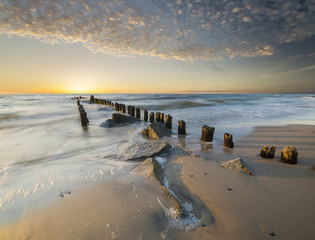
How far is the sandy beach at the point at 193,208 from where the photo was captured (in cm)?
185

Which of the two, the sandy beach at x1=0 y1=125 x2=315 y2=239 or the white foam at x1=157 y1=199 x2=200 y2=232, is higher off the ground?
the white foam at x1=157 y1=199 x2=200 y2=232

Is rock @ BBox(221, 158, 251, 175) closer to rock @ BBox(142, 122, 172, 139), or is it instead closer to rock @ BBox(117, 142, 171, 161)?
rock @ BBox(117, 142, 171, 161)

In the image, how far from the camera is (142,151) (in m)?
4.42

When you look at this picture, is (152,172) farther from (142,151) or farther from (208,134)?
(208,134)

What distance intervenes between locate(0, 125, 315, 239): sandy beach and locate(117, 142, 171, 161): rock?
940 mm

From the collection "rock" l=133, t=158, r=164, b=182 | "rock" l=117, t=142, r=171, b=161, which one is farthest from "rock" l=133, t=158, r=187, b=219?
"rock" l=117, t=142, r=171, b=161

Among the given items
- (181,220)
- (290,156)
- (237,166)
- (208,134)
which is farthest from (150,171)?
(208,134)

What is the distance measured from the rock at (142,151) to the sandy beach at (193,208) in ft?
3.08

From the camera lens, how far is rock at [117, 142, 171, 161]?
424 centimetres

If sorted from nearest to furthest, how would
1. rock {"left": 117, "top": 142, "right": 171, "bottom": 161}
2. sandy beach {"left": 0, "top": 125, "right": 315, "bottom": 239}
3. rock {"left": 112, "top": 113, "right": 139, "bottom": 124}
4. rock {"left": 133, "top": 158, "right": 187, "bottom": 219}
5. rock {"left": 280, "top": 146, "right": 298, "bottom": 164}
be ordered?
sandy beach {"left": 0, "top": 125, "right": 315, "bottom": 239}
rock {"left": 133, "top": 158, "right": 187, "bottom": 219}
rock {"left": 280, "top": 146, "right": 298, "bottom": 164}
rock {"left": 117, "top": 142, "right": 171, "bottom": 161}
rock {"left": 112, "top": 113, "right": 139, "bottom": 124}

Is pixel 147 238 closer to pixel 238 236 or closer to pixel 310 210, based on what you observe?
pixel 238 236

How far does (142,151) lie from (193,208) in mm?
2431

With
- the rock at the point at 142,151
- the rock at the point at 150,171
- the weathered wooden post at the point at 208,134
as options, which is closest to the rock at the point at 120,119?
the rock at the point at 142,151

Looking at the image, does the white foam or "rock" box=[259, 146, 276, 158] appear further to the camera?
"rock" box=[259, 146, 276, 158]
